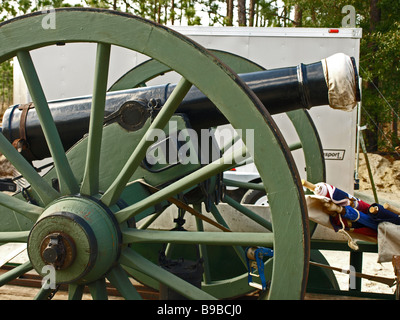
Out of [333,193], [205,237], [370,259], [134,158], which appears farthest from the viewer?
[370,259]

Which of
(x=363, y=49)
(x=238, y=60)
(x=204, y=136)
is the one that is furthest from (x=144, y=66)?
(x=363, y=49)

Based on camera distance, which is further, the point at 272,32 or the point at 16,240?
the point at 272,32

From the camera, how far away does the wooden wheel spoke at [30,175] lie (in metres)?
2.25

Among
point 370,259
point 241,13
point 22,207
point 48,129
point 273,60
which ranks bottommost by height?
point 370,259

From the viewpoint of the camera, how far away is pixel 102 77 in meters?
2.11

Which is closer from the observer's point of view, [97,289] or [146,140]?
[146,140]

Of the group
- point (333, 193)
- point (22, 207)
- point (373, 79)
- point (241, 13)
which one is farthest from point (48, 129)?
point (241, 13)

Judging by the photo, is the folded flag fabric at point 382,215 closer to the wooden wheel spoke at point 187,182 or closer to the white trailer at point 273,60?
the wooden wheel spoke at point 187,182

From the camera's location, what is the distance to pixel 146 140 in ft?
6.82

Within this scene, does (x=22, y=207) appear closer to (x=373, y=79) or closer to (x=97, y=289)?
(x=97, y=289)

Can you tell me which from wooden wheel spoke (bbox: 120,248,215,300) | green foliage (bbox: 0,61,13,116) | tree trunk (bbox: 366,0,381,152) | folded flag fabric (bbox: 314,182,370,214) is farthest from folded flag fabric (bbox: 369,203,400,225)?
green foliage (bbox: 0,61,13,116)

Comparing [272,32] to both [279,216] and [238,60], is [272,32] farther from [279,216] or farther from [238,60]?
[279,216]

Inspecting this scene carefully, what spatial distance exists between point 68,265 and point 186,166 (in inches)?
31.4

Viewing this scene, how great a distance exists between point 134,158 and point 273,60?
4247 mm
